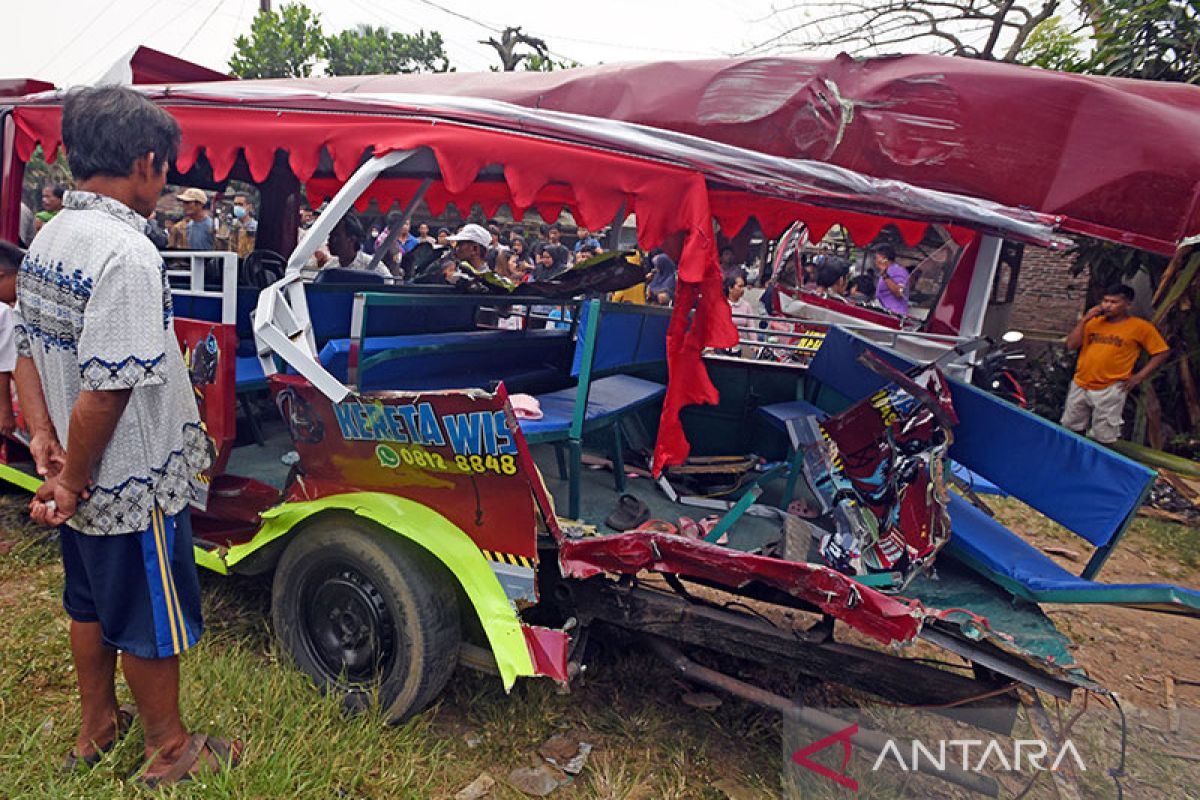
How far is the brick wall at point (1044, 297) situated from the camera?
13375 millimetres

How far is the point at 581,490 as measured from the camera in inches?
148

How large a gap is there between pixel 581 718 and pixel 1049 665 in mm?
1737

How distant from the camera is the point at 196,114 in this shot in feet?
11.6

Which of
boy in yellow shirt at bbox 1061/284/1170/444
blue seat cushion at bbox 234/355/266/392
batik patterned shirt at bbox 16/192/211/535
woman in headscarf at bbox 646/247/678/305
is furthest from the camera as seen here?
woman in headscarf at bbox 646/247/678/305

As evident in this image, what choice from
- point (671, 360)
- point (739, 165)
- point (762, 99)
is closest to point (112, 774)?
point (671, 360)

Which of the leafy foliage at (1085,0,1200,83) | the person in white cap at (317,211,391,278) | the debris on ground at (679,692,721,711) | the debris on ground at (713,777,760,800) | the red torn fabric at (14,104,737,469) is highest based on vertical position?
the leafy foliage at (1085,0,1200,83)

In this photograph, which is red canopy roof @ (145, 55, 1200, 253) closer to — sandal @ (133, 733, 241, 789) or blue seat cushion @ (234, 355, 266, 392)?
blue seat cushion @ (234, 355, 266, 392)

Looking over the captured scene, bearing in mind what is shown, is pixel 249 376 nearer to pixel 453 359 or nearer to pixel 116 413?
pixel 453 359

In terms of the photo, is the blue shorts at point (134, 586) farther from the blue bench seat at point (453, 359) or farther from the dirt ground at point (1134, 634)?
the dirt ground at point (1134, 634)

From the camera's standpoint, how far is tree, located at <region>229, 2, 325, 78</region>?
2927 centimetres

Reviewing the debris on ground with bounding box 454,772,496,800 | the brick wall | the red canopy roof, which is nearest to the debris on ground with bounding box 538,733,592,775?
the debris on ground with bounding box 454,772,496,800

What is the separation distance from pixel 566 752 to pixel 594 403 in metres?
1.55

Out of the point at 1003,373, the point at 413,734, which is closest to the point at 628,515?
the point at 413,734

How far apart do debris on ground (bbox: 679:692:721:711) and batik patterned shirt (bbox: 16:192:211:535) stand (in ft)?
7.07
